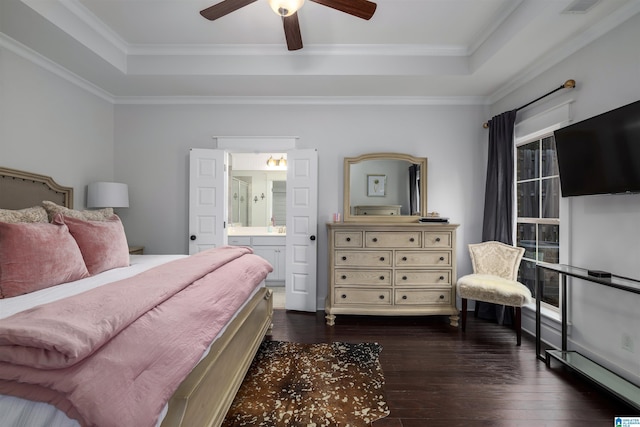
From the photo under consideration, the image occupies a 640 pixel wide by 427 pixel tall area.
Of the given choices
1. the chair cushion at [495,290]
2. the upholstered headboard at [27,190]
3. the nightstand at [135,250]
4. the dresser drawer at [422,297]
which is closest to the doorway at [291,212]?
the nightstand at [135,250]

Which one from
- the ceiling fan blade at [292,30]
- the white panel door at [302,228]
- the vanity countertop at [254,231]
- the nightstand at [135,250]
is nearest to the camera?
the ceiling fan blade at [292,30]

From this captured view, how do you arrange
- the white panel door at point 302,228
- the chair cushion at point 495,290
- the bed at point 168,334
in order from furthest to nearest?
the white panel door at point 302,228
the chair cushion at point 495,290
the bed at point 168,334

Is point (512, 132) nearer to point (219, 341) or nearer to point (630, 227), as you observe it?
point (630, 227)

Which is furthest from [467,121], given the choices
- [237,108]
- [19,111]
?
[19,111]

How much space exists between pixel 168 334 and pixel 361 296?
8.06 feet

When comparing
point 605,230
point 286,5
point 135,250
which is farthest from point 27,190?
point 605,230

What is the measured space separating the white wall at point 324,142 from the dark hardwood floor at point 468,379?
925mm

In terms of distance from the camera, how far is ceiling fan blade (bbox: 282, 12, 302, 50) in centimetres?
208

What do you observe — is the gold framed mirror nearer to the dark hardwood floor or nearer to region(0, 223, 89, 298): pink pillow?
the dark hardwood floor

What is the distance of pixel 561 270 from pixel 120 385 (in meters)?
2.85

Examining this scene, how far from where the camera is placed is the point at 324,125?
386 centimetres

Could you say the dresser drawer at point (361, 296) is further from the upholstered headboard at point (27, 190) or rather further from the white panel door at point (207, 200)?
the upholstered headboard at point (27, 190)

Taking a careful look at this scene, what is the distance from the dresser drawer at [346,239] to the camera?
11.0 ft

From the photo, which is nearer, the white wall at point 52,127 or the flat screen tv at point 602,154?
the flat screen tv at point 602,154
